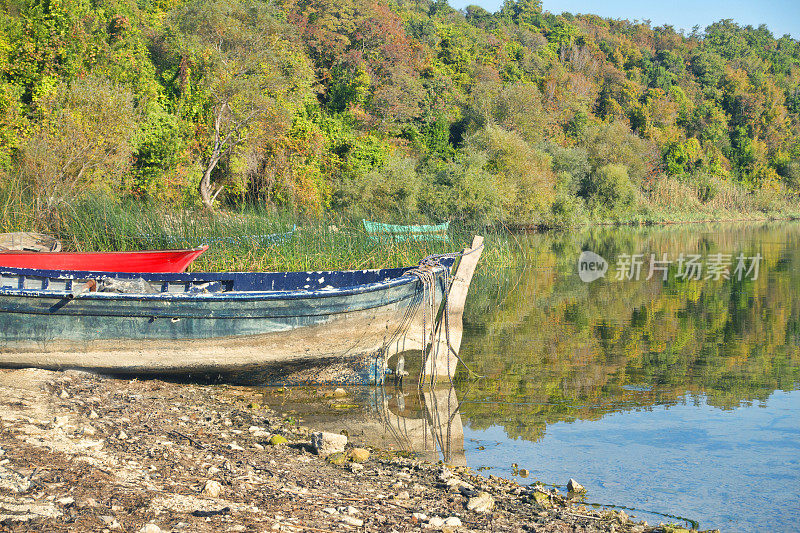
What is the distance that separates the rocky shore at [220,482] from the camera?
4047 millimetres

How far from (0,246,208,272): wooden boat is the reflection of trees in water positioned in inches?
179

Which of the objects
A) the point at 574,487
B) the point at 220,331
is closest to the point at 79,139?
the point at 220,331

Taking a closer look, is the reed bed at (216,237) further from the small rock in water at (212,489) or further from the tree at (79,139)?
the small rock in water at (212,489)

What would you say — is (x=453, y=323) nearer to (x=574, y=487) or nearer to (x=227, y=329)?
(x=227, y=329)

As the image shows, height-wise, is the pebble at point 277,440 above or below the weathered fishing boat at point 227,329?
below

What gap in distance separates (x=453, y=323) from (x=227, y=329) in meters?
2.74

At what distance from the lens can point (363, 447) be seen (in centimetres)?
629

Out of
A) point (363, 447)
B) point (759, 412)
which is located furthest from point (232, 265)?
point (759, 412)

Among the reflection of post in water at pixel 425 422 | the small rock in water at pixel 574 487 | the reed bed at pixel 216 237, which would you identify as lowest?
the reflection of post in water at pixel 425 422

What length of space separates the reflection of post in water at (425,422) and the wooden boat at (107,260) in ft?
13.7

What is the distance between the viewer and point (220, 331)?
822cm

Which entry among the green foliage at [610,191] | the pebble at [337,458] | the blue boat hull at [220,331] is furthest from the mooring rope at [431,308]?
the green foliage at [610,191]

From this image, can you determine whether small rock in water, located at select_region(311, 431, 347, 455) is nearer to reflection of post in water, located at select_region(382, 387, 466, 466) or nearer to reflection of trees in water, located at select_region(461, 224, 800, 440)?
reflection of post in water, located at select_region(382, 387, 466, 466)

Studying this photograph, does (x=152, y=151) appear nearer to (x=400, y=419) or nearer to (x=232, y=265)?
(x=232, y=265)
